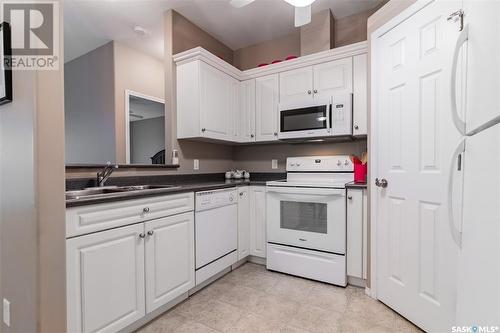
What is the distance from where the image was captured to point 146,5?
2.56 m

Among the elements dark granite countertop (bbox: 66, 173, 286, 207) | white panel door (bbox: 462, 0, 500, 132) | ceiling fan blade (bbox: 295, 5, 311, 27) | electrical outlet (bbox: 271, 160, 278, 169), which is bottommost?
dark granite countertop (bbox: 66, 173, 286, 207)

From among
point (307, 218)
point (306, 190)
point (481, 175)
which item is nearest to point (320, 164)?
point (306, 190)

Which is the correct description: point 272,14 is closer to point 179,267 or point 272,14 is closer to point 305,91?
point 305,91

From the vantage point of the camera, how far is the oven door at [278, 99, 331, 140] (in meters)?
2.47

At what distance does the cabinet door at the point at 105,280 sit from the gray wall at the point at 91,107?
7.24ft

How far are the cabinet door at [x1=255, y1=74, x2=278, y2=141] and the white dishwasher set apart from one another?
0.85 meters

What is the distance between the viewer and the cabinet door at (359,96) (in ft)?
7.73

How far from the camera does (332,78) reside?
2518mm

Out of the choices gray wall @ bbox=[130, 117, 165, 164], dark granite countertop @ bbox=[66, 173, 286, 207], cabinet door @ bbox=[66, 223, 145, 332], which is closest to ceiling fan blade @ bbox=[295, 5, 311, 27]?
dark granite countertop @ bbox=[66, 173, 286, 207]

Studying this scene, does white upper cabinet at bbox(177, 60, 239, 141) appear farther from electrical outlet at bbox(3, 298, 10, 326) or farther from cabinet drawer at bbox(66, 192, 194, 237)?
electrical outlet at bbox(3, 298, 10, 326)

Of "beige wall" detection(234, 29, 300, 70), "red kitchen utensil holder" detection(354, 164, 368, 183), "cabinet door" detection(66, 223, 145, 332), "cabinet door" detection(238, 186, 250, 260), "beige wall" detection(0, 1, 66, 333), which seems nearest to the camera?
"beige wall" detection(0, 1, 66, 333)

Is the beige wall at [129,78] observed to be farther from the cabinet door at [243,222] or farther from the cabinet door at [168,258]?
the cabinet door at [168,258]

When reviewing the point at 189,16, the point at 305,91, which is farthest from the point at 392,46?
the point at 189,16

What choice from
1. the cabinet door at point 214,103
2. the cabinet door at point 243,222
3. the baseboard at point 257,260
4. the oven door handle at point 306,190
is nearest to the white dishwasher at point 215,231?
the cabinet door at point 243,222
